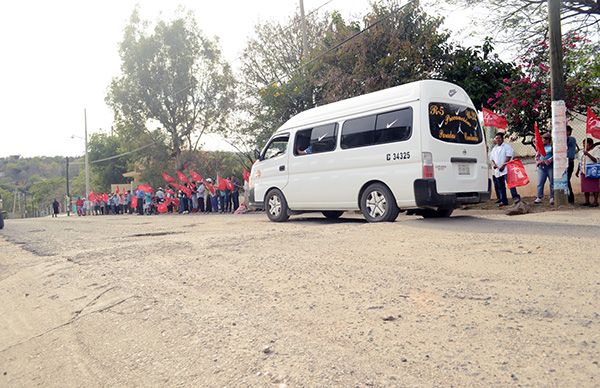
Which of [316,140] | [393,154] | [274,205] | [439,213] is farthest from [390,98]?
[274,205]

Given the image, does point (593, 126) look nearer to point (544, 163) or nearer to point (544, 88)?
point (544, 163)

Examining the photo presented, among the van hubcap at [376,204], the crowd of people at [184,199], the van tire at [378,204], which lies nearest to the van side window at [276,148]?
the van tire at [378,204]

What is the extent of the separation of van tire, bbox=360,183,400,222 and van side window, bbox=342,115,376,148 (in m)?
0.84

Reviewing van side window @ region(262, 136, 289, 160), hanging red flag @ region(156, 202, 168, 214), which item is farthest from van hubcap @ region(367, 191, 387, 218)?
hanging red flag @ region(156, 202, 168, 214)

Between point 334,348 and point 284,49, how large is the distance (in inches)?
930

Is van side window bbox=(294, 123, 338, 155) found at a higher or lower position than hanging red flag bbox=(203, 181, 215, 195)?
higher

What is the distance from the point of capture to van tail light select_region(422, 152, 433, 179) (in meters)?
7.89

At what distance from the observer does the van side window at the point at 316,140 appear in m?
9.52

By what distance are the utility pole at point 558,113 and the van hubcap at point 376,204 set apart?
13.2 ft

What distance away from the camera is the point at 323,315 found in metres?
3.40

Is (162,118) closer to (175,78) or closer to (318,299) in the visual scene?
(175,78)

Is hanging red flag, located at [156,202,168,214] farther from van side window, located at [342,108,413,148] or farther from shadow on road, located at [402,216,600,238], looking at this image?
shadow on road, located at [402,216,600,238]

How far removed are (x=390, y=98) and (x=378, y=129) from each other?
0.58 metres

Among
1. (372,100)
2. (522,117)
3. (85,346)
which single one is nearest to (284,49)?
(522,117)
